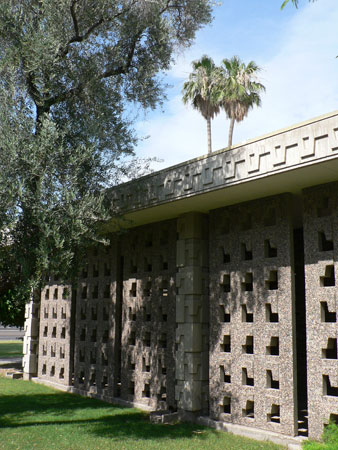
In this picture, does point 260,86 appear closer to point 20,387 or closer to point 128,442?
point 20,387

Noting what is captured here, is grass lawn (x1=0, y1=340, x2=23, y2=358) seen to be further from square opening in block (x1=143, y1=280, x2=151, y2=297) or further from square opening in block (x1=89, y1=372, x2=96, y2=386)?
square opening in block (x1=143, y1=280, x2=151, y2=297)

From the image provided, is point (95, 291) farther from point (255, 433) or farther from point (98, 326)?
point (255, 433)

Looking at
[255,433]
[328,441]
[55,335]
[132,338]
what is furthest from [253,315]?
[55,335]

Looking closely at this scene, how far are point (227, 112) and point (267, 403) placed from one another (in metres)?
16.7

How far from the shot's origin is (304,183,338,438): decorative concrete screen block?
7.84 meters

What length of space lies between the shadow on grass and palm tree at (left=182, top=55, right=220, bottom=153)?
15053mm

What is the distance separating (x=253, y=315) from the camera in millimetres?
9211

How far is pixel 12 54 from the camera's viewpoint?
8.95 meters

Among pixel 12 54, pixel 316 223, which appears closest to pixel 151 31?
pixel 12 54

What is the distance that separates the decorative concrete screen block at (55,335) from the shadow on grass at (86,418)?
142 centimetres

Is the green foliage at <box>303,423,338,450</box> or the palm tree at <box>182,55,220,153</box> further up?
the palm tree at <box>182,55,220,153</box>

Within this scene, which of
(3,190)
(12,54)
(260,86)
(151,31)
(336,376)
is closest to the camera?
(336,376)

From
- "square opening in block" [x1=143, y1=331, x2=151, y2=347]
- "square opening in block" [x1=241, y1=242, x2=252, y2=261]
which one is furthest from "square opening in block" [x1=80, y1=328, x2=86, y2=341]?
"square opening in block" [x1=241, y1=242, x2=252, y2=261]

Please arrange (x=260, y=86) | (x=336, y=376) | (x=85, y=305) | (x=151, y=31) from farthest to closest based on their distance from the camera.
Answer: (x=260, y=86) → (x=85, y=305) → (x=151, y=31) → (x=336, y=376)
